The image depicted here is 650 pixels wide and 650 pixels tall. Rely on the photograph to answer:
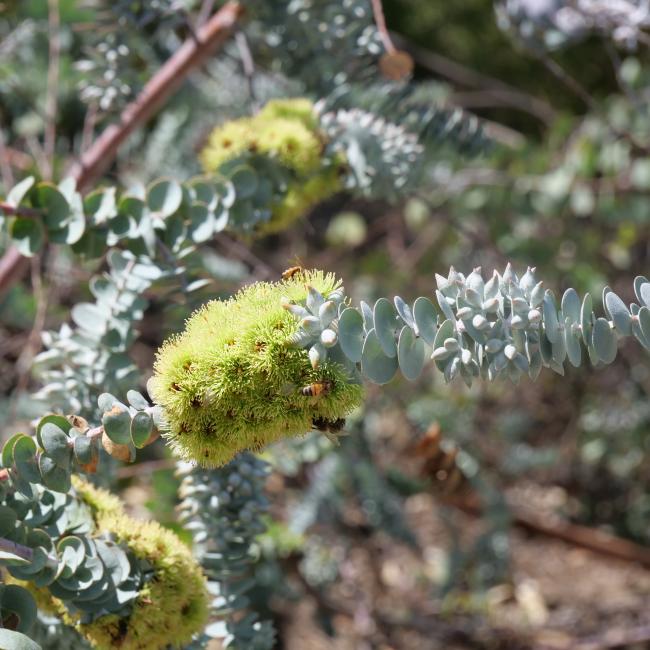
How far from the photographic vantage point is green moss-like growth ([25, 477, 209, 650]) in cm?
80

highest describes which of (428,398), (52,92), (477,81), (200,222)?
(200,222)

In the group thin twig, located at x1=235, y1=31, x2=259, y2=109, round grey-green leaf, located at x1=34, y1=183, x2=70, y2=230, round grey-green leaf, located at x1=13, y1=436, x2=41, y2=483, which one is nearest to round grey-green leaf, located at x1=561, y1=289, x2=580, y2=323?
round grey-green leaf, located at x1=13, y1=436, x2=41, y2=483

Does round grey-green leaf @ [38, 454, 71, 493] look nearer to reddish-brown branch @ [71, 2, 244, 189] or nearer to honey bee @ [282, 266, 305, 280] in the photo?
honey bee @ [282, 266, 305, 280]

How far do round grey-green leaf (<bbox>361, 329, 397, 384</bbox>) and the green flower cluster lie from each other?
0.48 metres

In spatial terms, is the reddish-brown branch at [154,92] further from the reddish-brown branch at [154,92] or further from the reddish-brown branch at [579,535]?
the reddish-brown branch at [579,535]

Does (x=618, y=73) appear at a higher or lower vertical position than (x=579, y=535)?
higher

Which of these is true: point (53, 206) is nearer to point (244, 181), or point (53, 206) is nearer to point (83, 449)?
point (244, 181)

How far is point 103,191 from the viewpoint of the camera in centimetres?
106

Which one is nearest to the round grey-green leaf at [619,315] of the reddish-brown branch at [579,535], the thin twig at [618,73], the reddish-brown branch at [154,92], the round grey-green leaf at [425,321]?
the round grey-green leaf at [425,321]

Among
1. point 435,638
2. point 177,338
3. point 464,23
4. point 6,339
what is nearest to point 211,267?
point 6,339

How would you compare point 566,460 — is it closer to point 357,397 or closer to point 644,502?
point 644,502

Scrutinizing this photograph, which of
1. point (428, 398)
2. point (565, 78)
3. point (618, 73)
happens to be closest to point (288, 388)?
point (565, 78)

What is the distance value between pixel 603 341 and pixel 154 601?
45cm

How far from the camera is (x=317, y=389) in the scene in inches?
26.0
